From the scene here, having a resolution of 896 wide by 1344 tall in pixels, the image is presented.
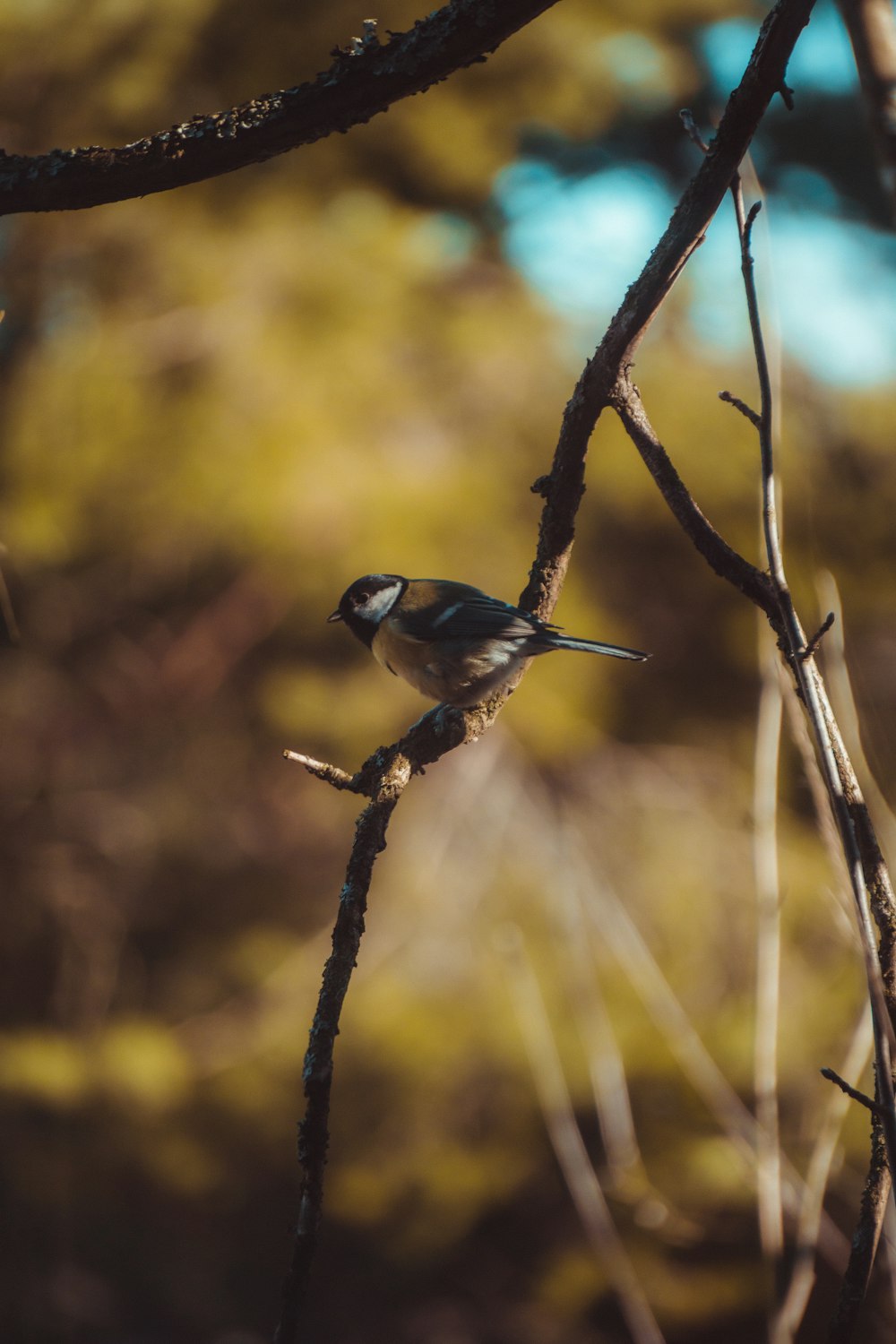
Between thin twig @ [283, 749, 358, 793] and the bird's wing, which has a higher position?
the bird's wing

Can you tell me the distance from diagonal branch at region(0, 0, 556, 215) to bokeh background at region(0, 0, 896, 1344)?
1937 millimetres

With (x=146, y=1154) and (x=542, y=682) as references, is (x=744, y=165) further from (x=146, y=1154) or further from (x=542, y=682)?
(x=146, y=1154)

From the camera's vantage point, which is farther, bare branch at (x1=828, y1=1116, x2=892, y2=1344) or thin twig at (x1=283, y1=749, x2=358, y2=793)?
thin twig at (x1=283, y1=749, x2=358, y2=793)

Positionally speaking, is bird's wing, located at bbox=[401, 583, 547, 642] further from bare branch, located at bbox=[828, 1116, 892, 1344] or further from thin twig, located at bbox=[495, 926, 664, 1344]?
bare branch, located at bbox=[828, 1116, 892, 1344]

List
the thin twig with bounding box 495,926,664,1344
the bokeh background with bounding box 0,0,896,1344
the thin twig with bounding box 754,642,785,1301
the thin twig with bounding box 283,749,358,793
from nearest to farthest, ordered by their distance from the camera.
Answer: the thin twig with bounding box 283,749,358,793, the thin twig with bounding box 754,642,785,1301, the thin twig with bounding box 495,926,664,1344, the bokeh background with bounding box 0,0,896,1344

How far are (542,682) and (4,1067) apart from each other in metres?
1.88

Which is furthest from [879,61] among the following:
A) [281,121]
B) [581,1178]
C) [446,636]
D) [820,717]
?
[581,1178]

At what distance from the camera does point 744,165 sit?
108cm

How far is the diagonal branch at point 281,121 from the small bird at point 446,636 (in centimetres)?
62

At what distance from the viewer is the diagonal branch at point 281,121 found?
2.57ft

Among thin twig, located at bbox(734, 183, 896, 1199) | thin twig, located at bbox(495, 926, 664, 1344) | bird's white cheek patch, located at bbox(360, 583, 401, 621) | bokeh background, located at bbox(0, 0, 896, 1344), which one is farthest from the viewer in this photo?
bokeh background, located at bbox(0, 0, 896, 1344)

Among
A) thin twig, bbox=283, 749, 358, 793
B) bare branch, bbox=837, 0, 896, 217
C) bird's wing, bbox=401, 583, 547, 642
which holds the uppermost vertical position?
bare branch, bbox=837, 0, 896, 217

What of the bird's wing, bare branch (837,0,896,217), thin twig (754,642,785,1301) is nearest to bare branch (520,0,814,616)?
bare branch (837,0,896,217)

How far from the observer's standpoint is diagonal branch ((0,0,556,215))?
0.78 meters
